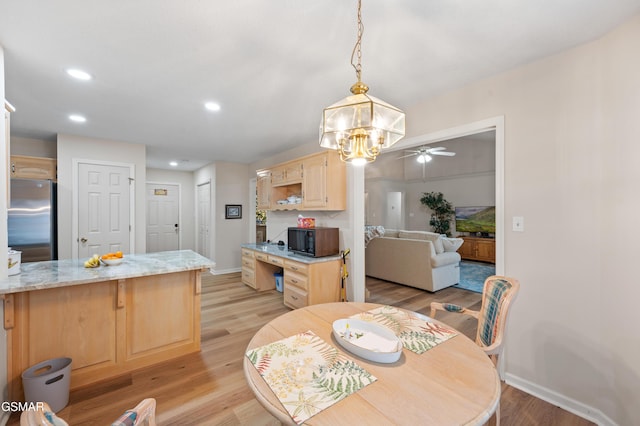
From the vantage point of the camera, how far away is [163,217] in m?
6.95

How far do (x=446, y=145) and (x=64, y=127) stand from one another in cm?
772

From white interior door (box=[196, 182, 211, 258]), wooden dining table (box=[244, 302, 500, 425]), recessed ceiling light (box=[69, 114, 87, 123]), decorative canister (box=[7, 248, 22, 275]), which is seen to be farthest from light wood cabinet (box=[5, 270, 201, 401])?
white interior door (box=[196, 182, 211, 258])

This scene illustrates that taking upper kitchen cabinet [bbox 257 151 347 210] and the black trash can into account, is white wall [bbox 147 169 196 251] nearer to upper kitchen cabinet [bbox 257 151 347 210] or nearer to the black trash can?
upper kitchen cabinet [bbox 257 151 347 210]

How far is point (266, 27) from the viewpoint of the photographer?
1.66 metres

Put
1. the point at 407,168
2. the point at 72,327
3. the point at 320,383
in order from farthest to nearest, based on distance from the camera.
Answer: the point at 407,168, the point at 72,327, the point at 320,383

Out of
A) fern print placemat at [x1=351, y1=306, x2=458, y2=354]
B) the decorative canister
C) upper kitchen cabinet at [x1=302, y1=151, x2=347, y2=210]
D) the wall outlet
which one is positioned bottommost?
fern print placemat at [x1=351, y1=306, x2=458, y2=354]

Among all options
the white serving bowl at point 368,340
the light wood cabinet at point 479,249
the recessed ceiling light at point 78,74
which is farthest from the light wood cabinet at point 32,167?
the light wood cabinet at point 479,249

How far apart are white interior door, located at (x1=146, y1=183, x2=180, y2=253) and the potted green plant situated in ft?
23.1

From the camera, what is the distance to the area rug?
4738mm

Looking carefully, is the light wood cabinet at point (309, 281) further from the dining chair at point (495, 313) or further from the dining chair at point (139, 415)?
the dining chair at point (139, 415)

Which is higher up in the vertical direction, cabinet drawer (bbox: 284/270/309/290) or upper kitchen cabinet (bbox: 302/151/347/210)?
upper kitchen cabinet (bbox: 302/151/347/210)

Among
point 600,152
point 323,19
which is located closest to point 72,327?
point 323,19

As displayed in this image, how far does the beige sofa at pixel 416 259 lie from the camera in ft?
14.2

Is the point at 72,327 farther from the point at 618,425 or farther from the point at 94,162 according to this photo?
the point at 618,425
